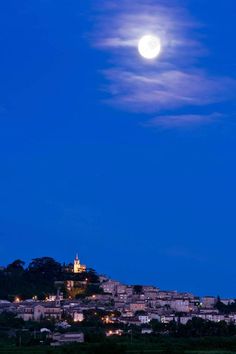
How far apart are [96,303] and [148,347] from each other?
1030 inches

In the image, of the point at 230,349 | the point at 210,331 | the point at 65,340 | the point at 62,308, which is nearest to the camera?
the point at 230,349

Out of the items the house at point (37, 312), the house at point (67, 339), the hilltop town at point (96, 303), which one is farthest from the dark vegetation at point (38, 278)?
the house at point (67, 339)

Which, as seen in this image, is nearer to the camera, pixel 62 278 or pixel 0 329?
pixel 0 329

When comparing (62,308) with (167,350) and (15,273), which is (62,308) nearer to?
(15,273)

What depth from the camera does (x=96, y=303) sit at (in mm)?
63625

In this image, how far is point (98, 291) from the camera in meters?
71.3

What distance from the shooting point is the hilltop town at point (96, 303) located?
181 feet

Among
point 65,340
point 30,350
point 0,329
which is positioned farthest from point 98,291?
point 30,350

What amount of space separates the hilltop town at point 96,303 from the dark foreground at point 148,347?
147 inches

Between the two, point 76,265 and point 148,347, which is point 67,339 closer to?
point 148,347

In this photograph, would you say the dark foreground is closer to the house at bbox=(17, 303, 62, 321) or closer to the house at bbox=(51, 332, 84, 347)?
the house at bbox=(51, 332, 84, 347)

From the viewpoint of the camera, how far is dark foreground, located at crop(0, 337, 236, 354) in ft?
111

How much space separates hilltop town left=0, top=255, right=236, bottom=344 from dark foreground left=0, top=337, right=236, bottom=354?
3.73 meters

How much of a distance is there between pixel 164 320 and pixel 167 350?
23929 millimetres
